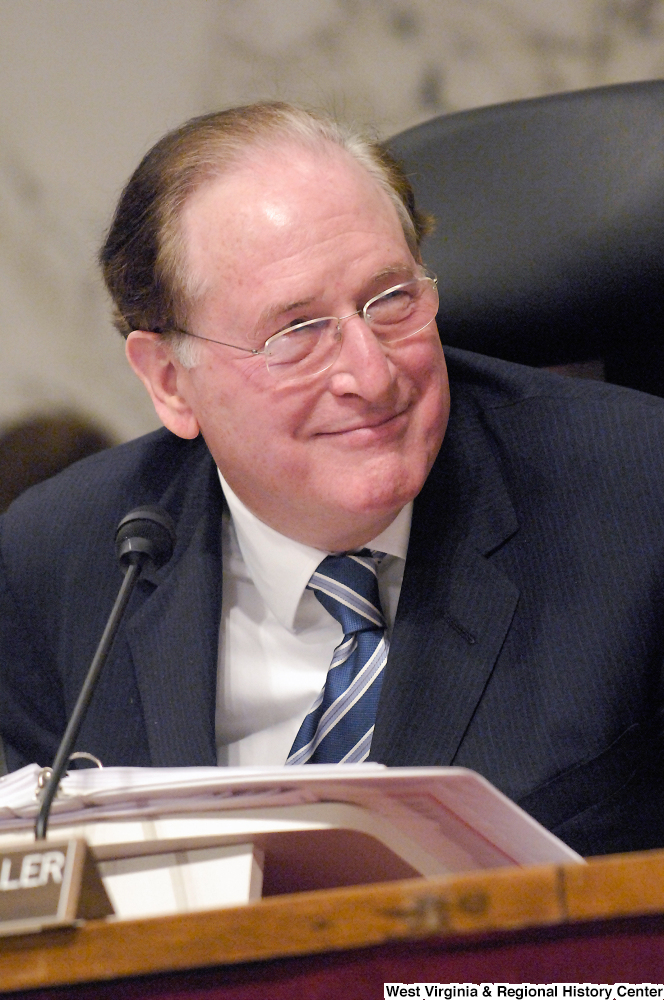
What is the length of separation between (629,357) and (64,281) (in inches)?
42.9

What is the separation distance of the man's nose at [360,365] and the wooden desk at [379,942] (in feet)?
2.39

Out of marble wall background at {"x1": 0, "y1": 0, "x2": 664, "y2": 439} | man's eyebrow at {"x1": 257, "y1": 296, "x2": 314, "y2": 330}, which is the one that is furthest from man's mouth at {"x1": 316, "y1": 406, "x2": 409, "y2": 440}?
marble wall background at {"x1": 0, "y1": 0, "x2": 664, "y2": 439}

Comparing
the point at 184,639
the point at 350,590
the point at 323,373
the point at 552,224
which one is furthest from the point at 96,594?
the point at 552,224

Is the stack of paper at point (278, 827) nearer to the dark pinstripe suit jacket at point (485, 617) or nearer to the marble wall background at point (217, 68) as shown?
the dark pinstripe suit jacket at point (485, 617)

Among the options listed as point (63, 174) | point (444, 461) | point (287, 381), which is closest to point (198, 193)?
point (287, 381)

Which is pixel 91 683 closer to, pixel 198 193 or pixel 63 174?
pixel 198 193

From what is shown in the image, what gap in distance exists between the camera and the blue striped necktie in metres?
1.22

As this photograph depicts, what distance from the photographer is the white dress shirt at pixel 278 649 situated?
1.30 metres

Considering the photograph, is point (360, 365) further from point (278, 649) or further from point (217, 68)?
point (217, 68)

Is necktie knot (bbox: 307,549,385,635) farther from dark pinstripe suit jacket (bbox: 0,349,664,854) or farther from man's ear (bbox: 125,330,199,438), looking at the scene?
man's ear (bbox: 125,330,199,438)

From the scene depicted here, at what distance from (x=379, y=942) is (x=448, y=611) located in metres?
0.76

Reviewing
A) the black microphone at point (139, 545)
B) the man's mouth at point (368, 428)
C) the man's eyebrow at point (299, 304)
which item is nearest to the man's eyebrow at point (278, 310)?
the man's eyebrow at point (299, 304)

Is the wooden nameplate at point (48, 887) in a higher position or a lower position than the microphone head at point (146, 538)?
lower

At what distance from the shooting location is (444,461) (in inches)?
53.7
